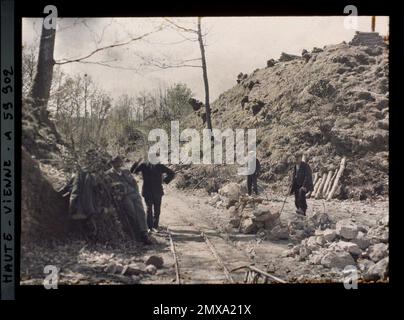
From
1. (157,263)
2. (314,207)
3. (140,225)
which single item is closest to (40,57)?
(140,225)

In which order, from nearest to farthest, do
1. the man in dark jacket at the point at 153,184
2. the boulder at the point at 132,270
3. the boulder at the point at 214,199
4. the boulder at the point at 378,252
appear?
the boulder at the point at 132,270
the boulder at the point at 378,252
the man in dark jacket at the point at 153,184
the boulder at the point at 214,199

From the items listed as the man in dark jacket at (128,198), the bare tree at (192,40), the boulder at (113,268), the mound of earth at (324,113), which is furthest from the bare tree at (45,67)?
the boulder at (113,268)

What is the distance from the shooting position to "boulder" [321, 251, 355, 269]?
7312 mm

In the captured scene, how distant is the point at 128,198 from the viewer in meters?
7.56

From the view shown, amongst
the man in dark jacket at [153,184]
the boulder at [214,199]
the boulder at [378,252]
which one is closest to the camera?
the boulder at [378,252]

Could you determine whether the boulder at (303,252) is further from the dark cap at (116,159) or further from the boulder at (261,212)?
the dark cap at (116,159)

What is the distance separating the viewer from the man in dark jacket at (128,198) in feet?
24.6

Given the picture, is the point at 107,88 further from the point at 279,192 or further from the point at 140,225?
the point at 279,192

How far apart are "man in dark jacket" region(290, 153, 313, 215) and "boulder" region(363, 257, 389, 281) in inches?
45.3

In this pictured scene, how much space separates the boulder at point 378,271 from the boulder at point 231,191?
2.01 meters

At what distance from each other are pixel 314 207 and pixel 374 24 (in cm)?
259
